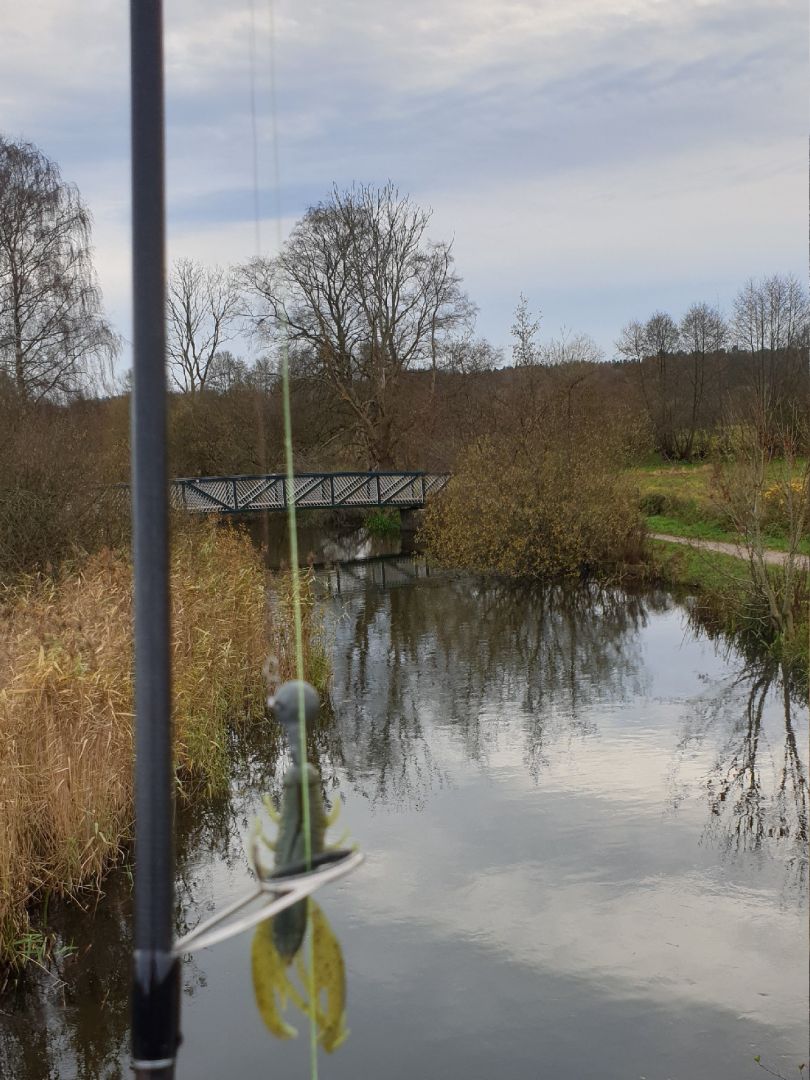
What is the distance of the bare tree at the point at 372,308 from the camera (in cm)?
2016

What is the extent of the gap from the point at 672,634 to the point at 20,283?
43.0ft

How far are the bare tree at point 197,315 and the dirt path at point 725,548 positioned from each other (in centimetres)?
648

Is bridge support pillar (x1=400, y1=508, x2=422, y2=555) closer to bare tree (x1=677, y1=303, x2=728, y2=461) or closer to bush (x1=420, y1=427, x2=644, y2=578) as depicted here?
bush (x1=420, y1=427, x2=644, y2=578)

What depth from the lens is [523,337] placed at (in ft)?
63.7

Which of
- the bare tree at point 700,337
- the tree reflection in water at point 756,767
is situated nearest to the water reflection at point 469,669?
the tree reflection in water at point 756,767

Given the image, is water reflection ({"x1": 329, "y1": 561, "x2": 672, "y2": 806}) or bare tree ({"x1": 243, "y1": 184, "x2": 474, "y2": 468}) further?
bare tree ({"x1": 243, "y1": 184, "x2": 474, "y2": 468})

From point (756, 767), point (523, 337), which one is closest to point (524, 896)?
point (756, 767)

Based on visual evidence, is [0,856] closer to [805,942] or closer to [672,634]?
[805,942]

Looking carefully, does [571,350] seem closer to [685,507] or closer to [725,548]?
[685,507]

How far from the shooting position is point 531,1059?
4.30 metres

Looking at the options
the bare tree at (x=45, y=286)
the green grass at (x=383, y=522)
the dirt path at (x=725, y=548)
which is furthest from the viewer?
the green grass at (x=383, y=522)

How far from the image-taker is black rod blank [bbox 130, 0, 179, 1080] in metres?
1.04

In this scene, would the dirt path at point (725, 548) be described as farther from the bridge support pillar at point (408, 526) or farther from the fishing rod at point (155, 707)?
the fishing rod at point (155, 707)

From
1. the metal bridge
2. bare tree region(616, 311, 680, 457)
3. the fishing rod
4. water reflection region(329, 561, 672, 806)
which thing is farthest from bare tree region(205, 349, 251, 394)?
bare tree region(616, 311, 680, 457)
